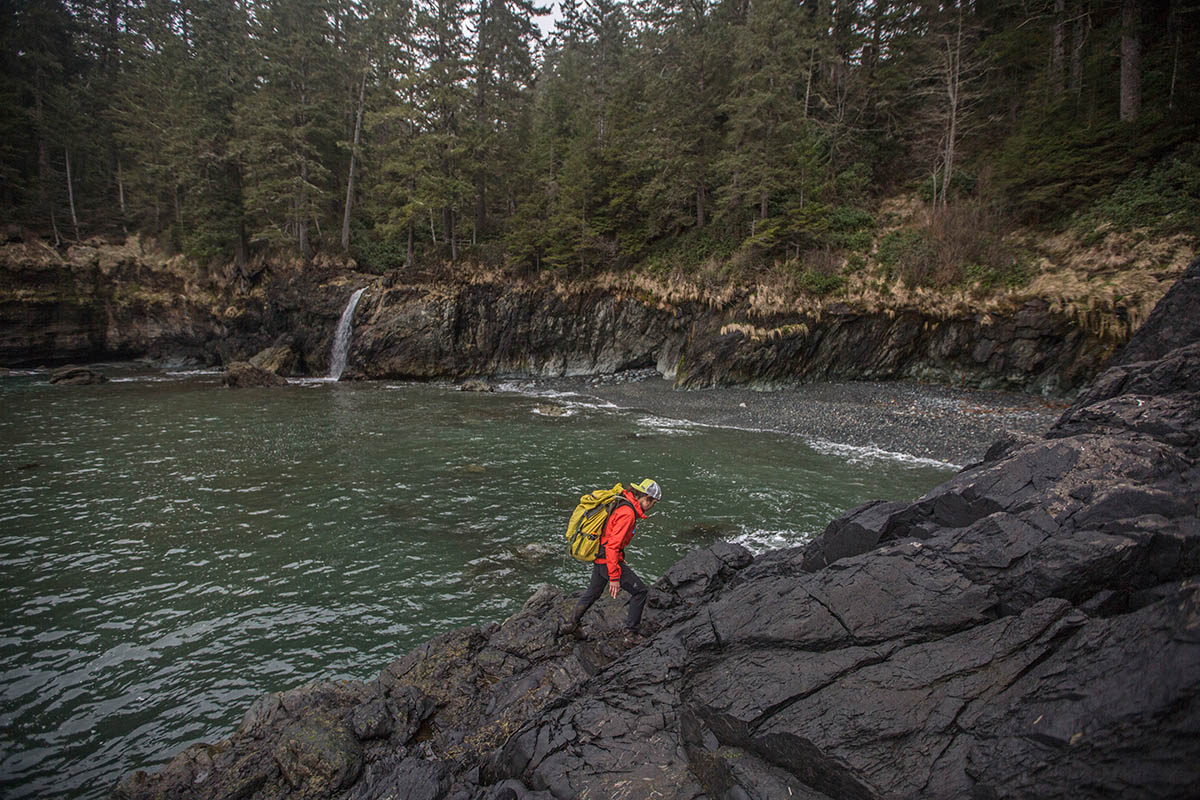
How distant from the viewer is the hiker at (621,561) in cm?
700

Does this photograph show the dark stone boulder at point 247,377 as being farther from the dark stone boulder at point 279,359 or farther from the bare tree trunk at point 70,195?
the bare tree trunk at point 70,195

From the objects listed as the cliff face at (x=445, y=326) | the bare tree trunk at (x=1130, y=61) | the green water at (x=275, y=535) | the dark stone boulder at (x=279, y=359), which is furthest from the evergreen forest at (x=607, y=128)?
the green water at (x=275, y=535)

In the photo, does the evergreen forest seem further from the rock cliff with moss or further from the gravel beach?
the gravel beach

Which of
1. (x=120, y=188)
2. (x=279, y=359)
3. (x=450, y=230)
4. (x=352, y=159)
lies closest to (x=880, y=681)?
(x=450, y=230)

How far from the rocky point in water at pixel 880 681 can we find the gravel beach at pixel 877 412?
34.0 feet

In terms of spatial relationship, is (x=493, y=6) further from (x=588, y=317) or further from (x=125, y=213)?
(x=125, y=213)

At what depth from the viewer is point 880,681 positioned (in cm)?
425

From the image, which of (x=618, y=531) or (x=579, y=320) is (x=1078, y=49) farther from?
(x=618, y=531)

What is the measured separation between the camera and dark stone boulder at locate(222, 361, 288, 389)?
99.9 ft

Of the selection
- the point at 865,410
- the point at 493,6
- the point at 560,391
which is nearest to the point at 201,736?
the point at 865,410

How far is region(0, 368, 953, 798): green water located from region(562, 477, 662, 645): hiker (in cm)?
255

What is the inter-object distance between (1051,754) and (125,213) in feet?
214

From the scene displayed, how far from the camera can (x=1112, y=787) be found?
274 centimetres

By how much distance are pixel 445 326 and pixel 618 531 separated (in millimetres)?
31698
